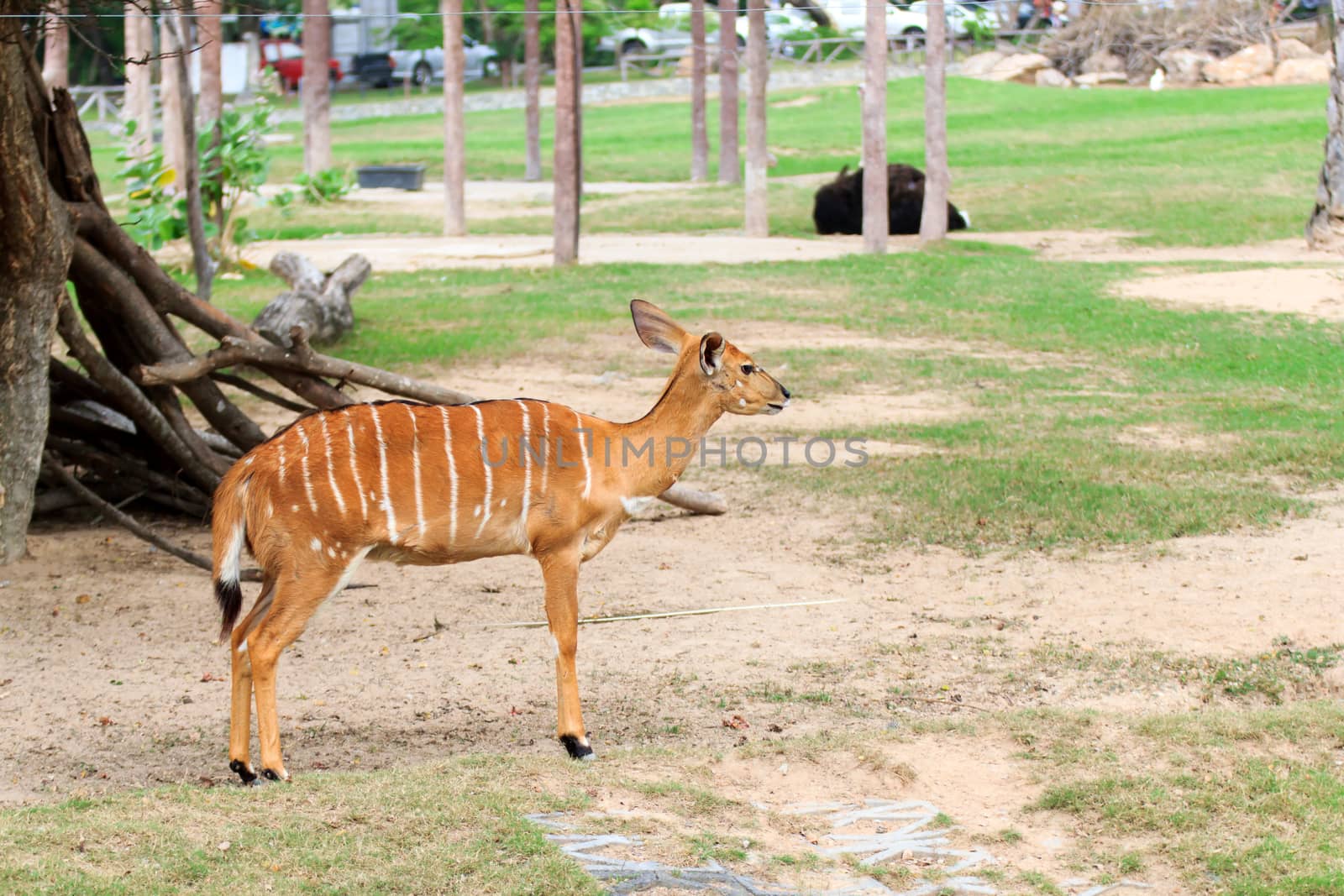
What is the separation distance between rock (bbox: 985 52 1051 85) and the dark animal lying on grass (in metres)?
21.0

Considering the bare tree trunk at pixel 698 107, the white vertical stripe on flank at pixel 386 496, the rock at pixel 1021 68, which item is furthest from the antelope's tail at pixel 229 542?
the rock at pixel 1021 68

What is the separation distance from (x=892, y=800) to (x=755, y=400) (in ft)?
5.08

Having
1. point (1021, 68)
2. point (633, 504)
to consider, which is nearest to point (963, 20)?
point (1021, 68)

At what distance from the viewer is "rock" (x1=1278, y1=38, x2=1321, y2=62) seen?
126 ft

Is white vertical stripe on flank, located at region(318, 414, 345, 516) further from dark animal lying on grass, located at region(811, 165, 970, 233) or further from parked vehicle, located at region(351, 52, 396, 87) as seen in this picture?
parked vehicle, located at region(351, 52, 396, 87)

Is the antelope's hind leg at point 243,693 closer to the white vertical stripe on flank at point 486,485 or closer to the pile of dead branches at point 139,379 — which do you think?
the white vertical stripe on flank at point 486,485

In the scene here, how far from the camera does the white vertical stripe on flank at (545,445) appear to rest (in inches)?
219

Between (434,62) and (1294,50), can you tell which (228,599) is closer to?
(1294,50)

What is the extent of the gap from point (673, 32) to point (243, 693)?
45.9m

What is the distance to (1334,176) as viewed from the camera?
1777 centimetres

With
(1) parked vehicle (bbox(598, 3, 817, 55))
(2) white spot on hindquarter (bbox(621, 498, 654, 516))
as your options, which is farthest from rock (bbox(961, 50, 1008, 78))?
(2) white spot on hindquarter (bbox(621, 498, 654, 516))

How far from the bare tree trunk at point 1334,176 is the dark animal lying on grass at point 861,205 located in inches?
204

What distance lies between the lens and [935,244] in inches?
790

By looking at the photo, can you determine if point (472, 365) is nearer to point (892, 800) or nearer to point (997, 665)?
point (997, 665)
